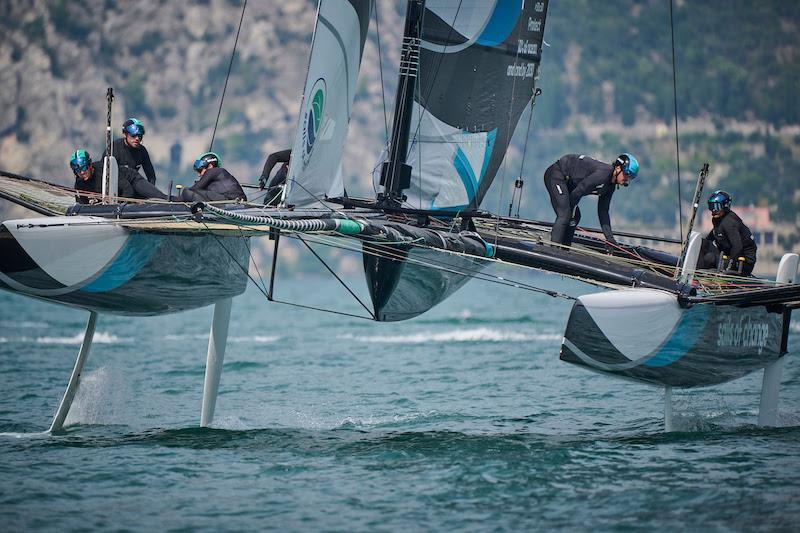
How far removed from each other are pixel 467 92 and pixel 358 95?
93.1m

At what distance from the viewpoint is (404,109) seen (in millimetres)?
11992

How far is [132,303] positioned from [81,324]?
79.7ft

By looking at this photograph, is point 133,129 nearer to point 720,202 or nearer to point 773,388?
point 720,202

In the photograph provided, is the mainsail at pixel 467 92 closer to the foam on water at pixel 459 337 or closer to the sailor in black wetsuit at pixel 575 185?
the sailor in black wetsuit at pixel 575 185

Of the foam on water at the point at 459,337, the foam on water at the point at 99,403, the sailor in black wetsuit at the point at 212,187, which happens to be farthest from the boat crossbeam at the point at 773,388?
the foam on water at the point at 459,337

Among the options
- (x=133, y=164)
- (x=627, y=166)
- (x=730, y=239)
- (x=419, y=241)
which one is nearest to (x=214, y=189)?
(x=133, y=164)

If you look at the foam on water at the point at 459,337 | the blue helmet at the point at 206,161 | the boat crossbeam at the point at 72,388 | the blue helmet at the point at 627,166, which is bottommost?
the foam on water at the point at 459,337

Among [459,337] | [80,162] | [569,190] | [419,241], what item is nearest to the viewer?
[419,241]

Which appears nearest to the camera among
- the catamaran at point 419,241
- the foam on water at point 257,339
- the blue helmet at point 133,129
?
the catamaran at point 419,241

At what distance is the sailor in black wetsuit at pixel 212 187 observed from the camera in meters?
10.8

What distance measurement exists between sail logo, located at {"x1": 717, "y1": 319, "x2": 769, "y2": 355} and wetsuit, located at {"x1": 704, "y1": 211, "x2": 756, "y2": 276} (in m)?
0.70

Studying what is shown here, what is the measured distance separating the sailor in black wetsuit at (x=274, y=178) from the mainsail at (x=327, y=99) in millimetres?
554

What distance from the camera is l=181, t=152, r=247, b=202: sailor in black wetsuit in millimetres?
10820

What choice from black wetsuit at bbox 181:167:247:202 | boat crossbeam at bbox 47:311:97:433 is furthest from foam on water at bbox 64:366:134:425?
black wetsuit at bbox 181:167:247:202
